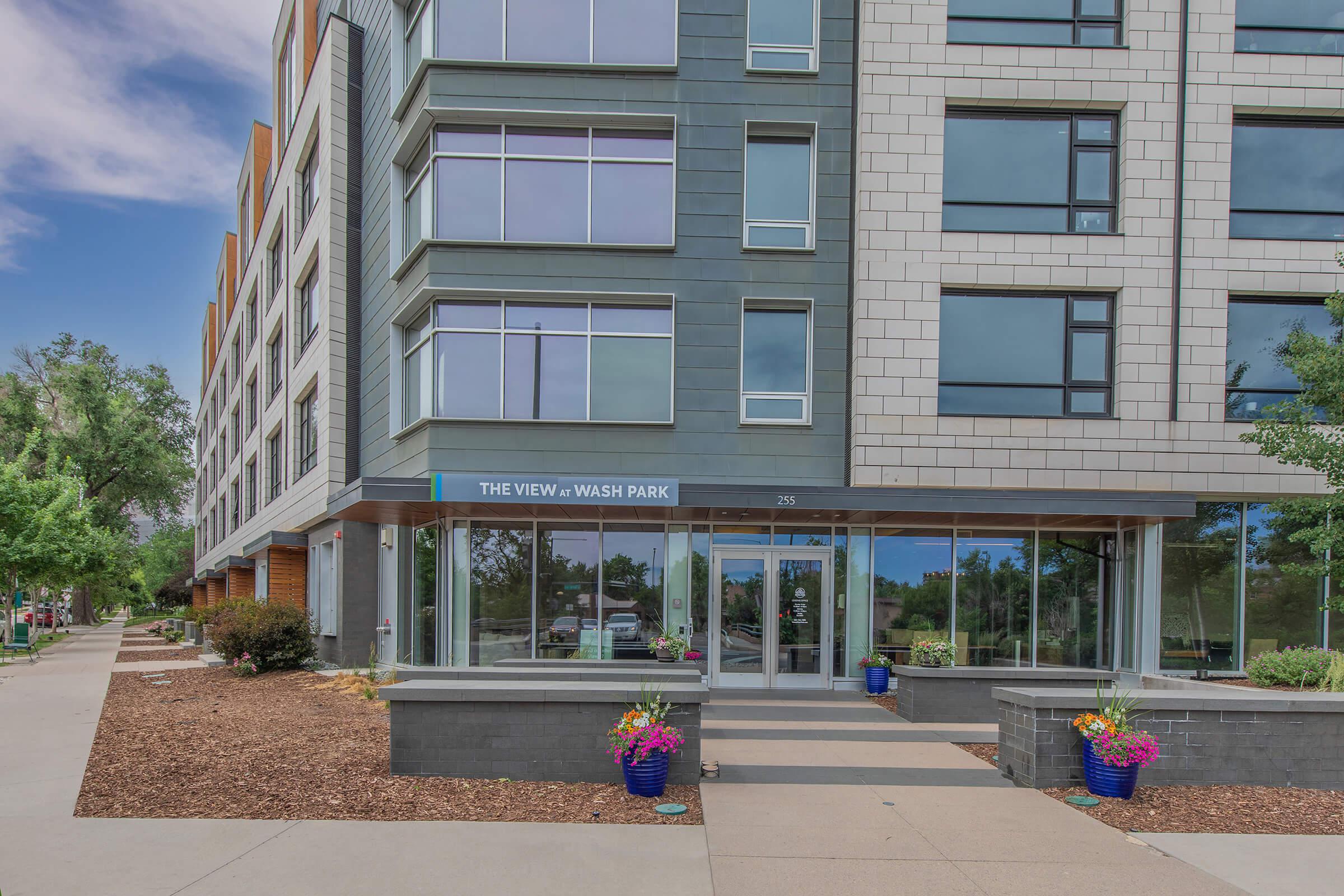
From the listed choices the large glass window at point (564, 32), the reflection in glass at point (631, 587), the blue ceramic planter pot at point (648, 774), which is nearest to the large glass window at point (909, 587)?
the reflection in glass at point (631, 587)

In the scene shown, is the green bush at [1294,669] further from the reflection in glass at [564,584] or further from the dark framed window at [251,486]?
the dark framed window at [251,486]

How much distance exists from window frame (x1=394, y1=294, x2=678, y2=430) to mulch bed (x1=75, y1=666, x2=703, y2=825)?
216 inches

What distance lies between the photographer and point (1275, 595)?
600 inches

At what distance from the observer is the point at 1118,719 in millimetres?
8219

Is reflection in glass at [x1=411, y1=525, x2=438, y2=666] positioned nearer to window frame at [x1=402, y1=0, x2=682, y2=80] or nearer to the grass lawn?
window frame at [x1=402, y1=0, x2=682, y2=80]

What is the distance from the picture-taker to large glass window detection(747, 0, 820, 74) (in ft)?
51.3

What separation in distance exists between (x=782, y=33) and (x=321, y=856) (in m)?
15.2

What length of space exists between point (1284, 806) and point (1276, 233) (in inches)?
455

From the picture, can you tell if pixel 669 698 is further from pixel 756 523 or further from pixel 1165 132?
pixel 1165 132

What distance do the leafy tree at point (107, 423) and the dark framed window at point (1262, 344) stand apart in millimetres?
43983

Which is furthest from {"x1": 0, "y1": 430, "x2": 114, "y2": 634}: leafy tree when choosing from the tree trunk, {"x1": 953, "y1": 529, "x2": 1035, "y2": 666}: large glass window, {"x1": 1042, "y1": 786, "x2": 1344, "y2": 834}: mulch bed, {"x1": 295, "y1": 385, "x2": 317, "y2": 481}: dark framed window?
the tree trunk

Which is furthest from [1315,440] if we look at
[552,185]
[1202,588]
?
[552,185]

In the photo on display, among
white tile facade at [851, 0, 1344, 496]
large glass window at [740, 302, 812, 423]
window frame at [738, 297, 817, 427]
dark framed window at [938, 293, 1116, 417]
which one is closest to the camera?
white tile facade at [851, 0, 1344, 496]

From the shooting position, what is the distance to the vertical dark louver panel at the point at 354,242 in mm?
19812
